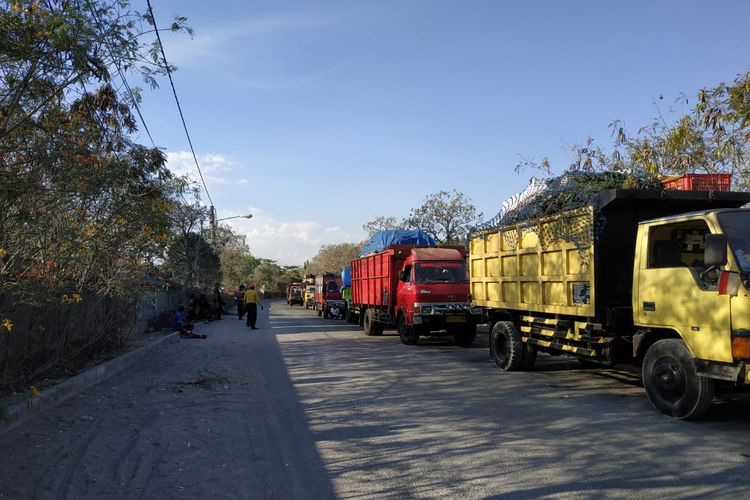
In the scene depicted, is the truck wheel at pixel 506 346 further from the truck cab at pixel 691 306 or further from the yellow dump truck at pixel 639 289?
the truck cab at pixel 691 306

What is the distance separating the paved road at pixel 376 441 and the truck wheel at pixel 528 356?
0.65 feet

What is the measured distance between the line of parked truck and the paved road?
606mm

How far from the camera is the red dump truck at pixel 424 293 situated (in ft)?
52.2

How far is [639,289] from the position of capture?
305 inches

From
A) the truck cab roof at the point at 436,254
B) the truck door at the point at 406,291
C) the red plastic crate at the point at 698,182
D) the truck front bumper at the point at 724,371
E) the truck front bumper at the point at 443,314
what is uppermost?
the red plastic crate at the point at 698,182

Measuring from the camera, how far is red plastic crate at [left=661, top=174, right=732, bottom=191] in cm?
884

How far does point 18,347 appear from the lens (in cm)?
841

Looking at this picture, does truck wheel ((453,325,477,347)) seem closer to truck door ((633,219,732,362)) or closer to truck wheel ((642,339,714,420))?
truck door ((633,219,732,362))

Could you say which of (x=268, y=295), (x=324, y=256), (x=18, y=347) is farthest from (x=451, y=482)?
(x=268, y=295)

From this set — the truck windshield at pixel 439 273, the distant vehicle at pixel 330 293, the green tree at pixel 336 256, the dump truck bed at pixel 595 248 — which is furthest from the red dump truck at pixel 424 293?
the green tree at pixel 336 256

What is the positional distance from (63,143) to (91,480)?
3502 millimetres

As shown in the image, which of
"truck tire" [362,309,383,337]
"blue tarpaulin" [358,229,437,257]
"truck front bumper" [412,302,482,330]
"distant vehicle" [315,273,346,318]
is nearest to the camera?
"truck front bumper" [412,302,482,330]

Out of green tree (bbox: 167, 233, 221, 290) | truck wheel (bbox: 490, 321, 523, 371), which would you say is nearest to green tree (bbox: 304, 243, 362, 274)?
green tree (bbox: 167, 233, 221, 290)

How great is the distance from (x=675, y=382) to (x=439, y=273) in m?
9.87
